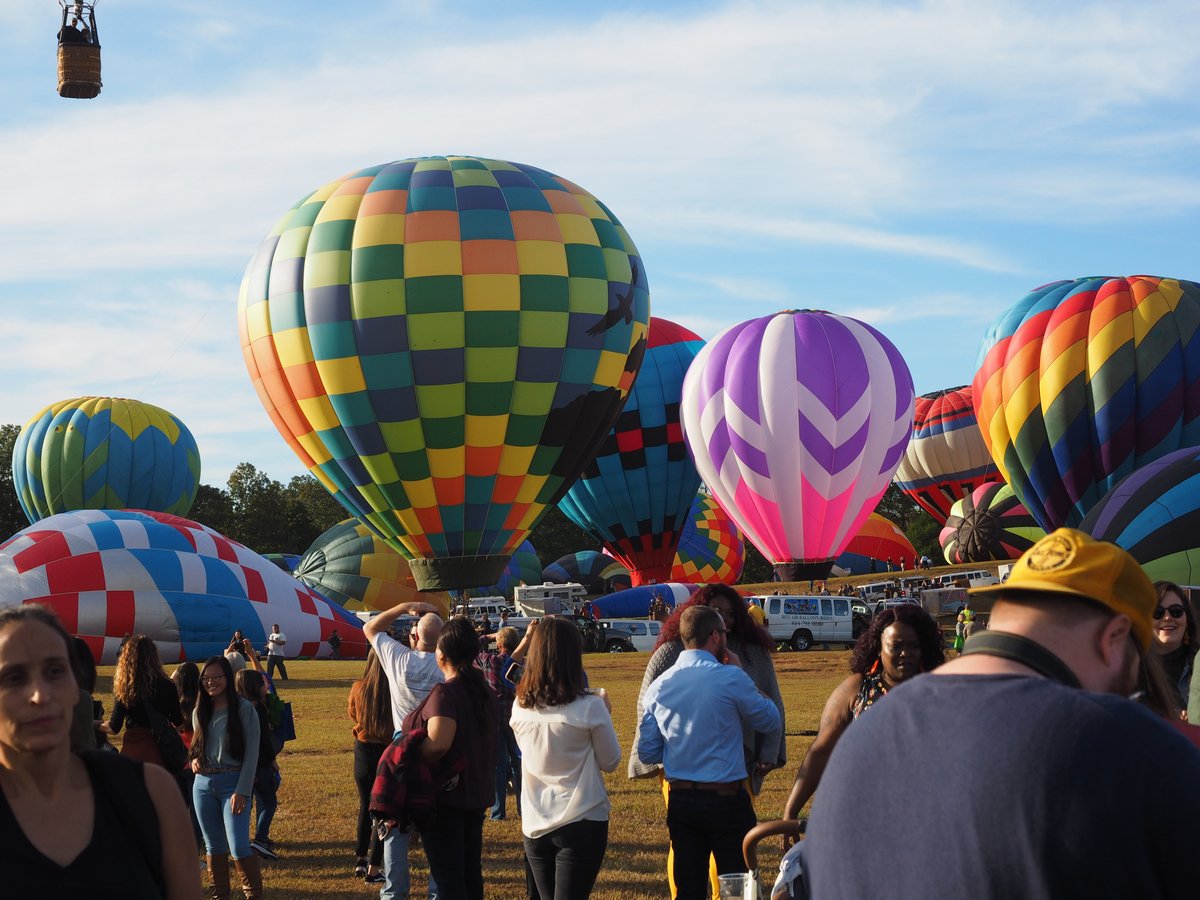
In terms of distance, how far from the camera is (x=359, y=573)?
3919cm

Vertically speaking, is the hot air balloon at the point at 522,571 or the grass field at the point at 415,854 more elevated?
the grass field at the point at 415,854

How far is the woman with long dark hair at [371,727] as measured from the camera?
23.1 ft

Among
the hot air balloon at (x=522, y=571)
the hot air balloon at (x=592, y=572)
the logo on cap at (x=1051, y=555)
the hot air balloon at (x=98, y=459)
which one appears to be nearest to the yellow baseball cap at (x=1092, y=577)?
the logo on cap at (x=1051, y=555)

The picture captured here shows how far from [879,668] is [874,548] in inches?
2036

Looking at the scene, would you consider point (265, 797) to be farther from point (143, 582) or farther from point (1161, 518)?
point (143, 582)

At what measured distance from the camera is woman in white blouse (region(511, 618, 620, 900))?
16.3 ft

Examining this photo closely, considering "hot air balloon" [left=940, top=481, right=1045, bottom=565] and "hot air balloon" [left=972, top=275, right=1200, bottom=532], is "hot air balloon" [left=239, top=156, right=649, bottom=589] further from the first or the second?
"hot air balloon" [left=940, top=481, right=1045, bottom=565]

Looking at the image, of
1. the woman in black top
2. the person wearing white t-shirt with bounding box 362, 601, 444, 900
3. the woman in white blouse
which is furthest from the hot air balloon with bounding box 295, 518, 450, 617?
the woman in black top

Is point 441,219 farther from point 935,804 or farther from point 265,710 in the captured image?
point 935,804

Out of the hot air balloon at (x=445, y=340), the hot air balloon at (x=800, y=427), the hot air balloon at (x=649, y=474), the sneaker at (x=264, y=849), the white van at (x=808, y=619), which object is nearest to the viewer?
the sneaker at (x=264, y=849)

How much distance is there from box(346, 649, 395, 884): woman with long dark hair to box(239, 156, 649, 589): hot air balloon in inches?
597

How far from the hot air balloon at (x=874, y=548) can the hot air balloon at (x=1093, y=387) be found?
28.0m

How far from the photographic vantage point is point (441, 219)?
2244 cm

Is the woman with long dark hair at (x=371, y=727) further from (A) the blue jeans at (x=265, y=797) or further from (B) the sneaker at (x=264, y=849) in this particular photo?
(B) the sneaker at (x=264, y=849)
